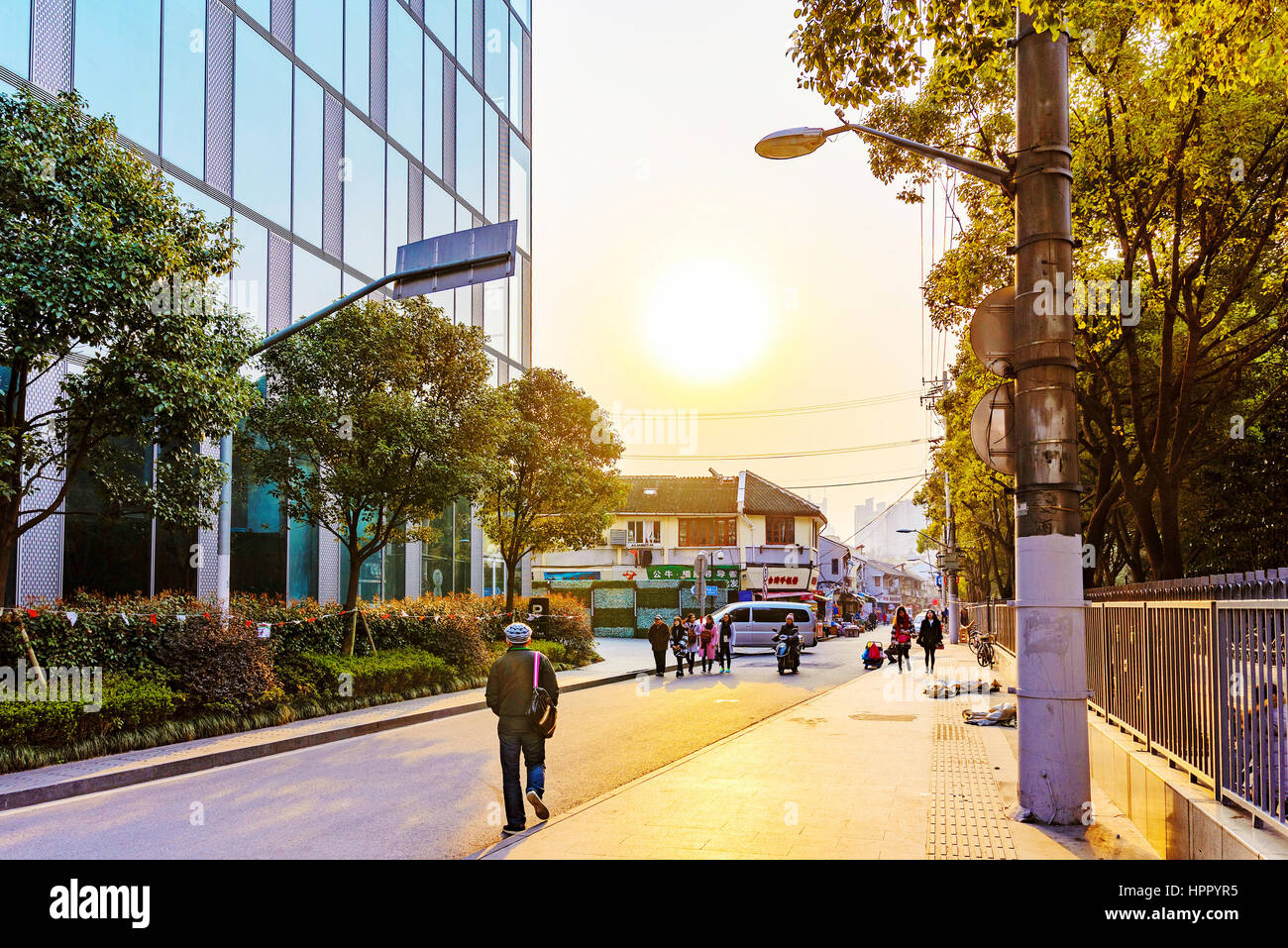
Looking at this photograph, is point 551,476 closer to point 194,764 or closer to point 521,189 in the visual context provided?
point 521,189

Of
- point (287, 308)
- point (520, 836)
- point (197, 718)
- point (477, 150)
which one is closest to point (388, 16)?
point (477, 150)

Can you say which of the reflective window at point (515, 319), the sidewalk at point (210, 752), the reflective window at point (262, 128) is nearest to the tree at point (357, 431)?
the sidewalk at point (210, 752)

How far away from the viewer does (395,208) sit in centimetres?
2653

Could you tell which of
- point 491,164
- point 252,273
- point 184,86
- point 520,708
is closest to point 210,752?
point 520,708

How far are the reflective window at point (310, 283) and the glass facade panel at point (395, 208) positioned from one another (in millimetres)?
2584

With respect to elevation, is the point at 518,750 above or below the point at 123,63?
below

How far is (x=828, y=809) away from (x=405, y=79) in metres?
24.8

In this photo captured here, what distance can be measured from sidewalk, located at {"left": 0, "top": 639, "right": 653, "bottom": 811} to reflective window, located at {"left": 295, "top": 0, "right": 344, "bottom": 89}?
588 inches

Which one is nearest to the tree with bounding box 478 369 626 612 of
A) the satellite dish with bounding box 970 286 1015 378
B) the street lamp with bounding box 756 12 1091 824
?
the satellite dish with bounding box 970 286 1015 378

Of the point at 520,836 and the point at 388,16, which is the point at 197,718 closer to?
the point at 520,836

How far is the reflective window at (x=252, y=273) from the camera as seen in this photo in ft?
64.4

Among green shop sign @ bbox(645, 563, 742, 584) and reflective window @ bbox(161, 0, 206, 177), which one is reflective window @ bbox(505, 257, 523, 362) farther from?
green shop sign @ bbox(645, 563, 742, 584)

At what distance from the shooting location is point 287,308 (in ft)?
69.8

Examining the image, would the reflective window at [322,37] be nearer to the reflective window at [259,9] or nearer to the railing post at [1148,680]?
the reflective window at [259,9]
